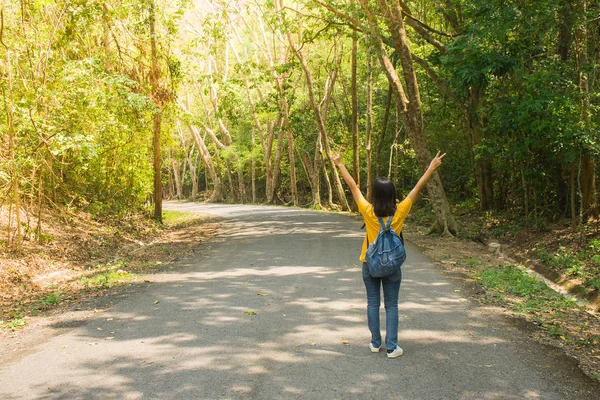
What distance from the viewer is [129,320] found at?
683cm

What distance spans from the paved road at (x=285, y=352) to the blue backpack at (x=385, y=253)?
0.88 metres

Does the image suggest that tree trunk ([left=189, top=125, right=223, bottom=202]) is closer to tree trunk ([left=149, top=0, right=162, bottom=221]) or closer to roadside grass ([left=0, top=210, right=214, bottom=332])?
tree trunk ([left=149, top=0, right=162, bottom=221])

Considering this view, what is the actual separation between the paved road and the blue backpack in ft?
2.89

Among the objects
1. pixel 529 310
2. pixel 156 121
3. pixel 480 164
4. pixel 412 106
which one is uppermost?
pixel 156 121

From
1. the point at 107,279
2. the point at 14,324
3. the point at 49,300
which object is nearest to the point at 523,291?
the point at 107,279

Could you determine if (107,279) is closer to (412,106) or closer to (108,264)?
(108,264)

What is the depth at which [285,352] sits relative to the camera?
5.47 meters

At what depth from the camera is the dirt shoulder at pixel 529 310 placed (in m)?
5.66

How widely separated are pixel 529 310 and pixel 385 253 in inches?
123

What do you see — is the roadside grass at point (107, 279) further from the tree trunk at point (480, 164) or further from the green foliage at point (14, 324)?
the tree trunk at point (480, 164)

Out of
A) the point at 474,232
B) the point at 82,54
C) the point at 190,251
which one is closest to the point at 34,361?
the point at 190,251

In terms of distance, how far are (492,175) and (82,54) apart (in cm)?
1546

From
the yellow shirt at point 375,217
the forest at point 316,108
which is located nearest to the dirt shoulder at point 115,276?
the forest at point 316,108

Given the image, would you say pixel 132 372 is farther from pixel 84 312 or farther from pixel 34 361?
pixel 84 312
